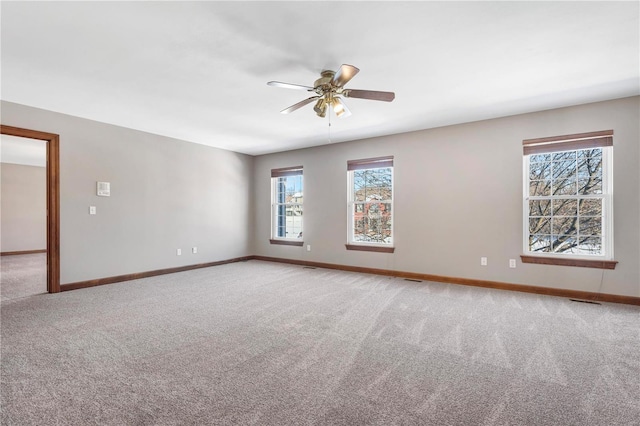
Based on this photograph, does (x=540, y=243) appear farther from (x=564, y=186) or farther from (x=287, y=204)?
→ (x=287, y=204)

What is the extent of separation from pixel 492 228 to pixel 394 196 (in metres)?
1.62

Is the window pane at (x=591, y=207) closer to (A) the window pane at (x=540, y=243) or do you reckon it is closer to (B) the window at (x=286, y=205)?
(A) the window pane at (x=540, y=243)

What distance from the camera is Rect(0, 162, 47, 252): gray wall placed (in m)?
8.03

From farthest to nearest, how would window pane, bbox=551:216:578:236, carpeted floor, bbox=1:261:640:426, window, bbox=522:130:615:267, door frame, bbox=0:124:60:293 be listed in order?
door frame, bbox=0:124:60:293 < window pane, bbox=551:216:578:236 < window, bbox=522:130:615:267 < carpeted floor, bbox=1:261:640:426

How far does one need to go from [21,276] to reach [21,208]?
4385 mm

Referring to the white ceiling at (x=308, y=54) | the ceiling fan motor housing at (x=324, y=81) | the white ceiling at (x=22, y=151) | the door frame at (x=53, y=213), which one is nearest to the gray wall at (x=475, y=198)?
the white ceiling at (x=308, y=54)

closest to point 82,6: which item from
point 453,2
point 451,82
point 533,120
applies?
point 453,2

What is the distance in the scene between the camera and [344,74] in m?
2.57

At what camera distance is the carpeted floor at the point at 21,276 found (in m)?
4.27

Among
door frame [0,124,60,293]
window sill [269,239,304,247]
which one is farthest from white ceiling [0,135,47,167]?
window sill [269,239,304,247]

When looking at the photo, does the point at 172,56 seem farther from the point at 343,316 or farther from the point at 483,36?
the point at 343,316

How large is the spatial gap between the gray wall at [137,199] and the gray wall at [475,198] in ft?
7.40

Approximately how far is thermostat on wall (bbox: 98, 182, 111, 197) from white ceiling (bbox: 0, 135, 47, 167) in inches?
75.7

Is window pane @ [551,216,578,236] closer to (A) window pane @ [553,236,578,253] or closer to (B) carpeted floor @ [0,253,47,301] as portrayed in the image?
(A) window pane @ [553,236,578,253]
